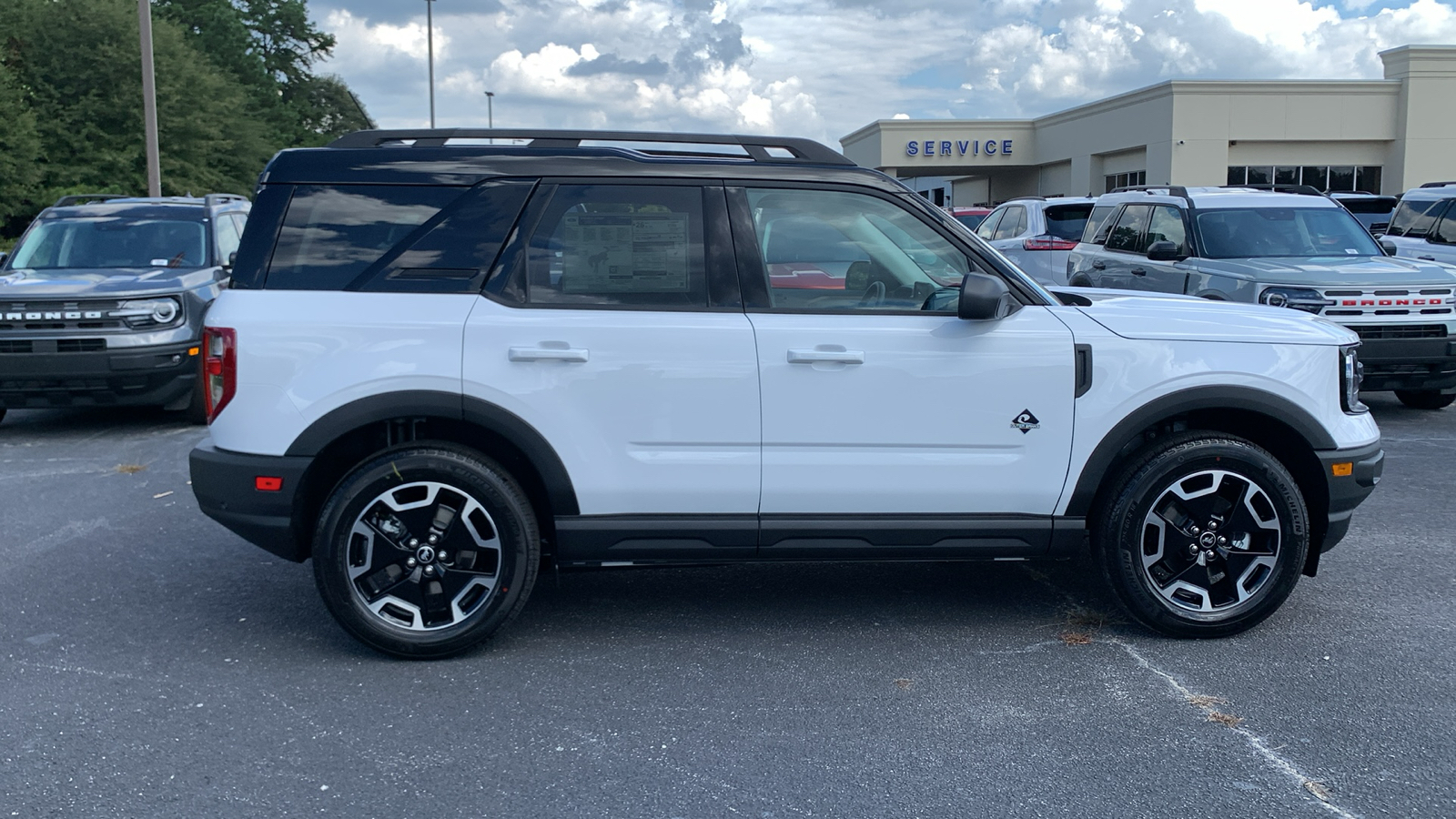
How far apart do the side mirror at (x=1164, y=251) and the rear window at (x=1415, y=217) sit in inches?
181

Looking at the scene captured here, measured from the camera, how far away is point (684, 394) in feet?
14.8

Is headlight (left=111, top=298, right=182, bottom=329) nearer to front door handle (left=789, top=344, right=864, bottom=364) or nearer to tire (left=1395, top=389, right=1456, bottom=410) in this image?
front door handle (left=789, top=344, right=864, bottom=364)

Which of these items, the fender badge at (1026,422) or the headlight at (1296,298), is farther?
the headlight at (1296,298)

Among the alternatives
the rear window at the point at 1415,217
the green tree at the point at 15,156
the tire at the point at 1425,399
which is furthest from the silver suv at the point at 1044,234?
the green tree at the point at 15,156

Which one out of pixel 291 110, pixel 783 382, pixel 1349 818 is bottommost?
pixel 1349 818

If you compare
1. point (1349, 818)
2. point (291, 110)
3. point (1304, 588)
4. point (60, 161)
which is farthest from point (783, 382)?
point (291, 110)

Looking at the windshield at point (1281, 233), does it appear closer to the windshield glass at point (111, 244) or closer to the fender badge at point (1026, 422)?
the fender badge at point (1026, 422)

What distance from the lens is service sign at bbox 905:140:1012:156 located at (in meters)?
52.2

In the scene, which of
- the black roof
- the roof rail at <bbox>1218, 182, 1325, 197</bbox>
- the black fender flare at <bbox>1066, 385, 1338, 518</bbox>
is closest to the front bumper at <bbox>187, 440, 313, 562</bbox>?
the black roof

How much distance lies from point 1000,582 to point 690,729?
7.09 ft

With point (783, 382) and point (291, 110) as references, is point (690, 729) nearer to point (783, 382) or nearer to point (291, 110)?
point (783, 382)

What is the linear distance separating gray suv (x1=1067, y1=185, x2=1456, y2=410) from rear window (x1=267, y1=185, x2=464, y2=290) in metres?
7.26

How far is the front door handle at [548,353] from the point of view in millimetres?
4465

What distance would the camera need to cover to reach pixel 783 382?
4527mm
